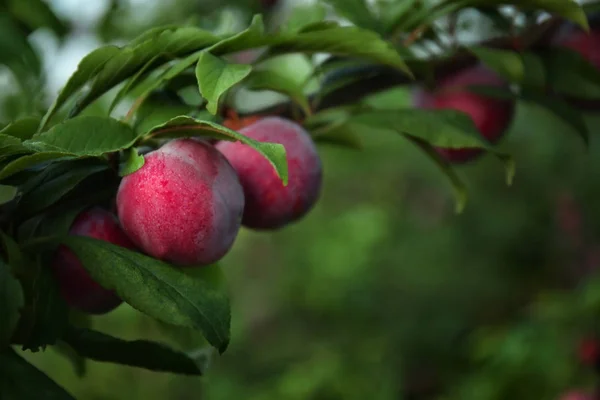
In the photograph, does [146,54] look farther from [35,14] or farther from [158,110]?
[35,14]

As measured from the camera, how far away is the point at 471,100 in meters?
0.92

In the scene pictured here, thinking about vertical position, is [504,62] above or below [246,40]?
below

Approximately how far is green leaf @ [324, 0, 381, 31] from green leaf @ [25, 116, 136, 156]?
25cm

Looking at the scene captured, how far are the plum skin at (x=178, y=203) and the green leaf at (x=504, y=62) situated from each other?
0.29 meters

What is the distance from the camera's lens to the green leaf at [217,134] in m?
0.46

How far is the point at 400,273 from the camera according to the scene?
3410 millimetres

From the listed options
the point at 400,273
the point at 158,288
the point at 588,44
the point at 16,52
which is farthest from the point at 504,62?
the point at 400,273

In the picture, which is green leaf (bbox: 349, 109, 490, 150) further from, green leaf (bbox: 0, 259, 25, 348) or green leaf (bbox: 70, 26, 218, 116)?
green leaf (bbox: 0, 259, 25, 348)

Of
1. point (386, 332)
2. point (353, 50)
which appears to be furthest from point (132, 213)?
point (386, 332)

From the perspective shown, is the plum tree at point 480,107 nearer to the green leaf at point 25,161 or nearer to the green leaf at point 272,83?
the green leaf at point 272,83

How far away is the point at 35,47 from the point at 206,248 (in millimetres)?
555

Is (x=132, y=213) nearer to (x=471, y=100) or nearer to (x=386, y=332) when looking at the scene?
(x=471, y=100)

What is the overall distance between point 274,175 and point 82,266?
0.55ft

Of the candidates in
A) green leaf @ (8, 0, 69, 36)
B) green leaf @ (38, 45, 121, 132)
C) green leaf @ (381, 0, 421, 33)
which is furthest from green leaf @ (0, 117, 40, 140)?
green leaf @ (8, 0, 69, 36)
